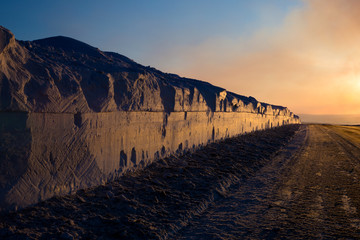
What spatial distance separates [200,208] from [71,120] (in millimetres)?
2275

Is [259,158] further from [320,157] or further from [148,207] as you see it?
[148,207]

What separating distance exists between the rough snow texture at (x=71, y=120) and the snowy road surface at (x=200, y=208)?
264 millimetres

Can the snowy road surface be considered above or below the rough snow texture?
below

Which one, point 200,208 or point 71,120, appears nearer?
point 71,120

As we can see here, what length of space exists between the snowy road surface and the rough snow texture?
0.26 metres

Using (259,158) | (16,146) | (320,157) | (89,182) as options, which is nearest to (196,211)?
(89,182)

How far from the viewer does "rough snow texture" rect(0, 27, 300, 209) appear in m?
2.84

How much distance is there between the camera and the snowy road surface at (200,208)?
2.83 metres

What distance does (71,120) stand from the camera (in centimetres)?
352

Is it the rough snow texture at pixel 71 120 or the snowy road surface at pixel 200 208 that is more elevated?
the rough snow texture at pixel 71 120

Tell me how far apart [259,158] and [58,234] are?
641 cm

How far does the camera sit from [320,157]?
8219 mm

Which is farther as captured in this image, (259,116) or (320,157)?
(259,116)

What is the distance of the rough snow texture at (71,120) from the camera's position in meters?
2.84
